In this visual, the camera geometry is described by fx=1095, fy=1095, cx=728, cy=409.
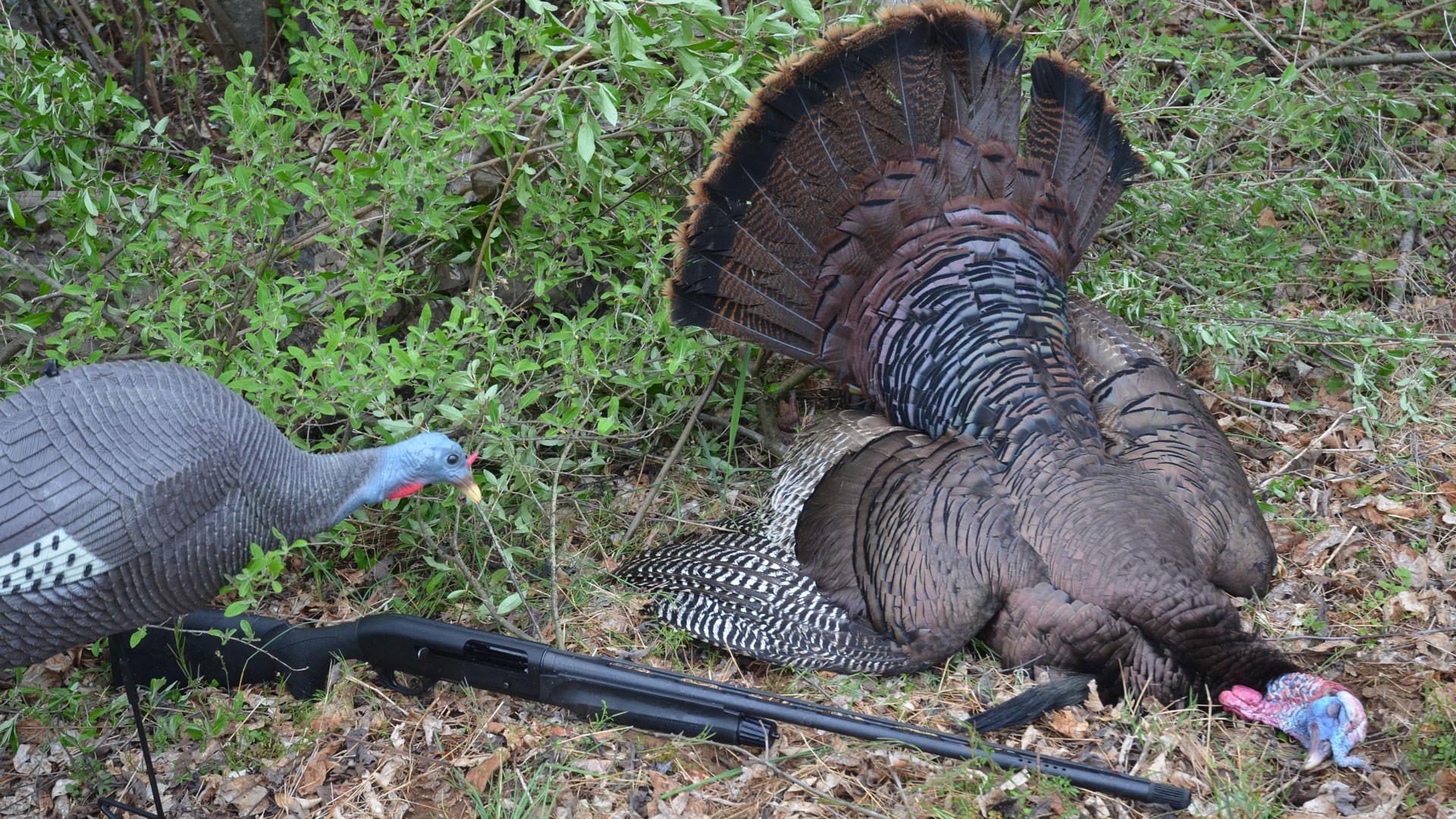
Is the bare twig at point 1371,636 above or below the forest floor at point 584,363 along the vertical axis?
below

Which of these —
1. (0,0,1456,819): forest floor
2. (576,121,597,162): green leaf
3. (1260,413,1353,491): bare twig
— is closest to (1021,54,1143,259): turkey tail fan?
(0,0,1456,819): forest floor

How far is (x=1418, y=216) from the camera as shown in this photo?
5.16 meters

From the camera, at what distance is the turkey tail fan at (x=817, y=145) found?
3.93 meters

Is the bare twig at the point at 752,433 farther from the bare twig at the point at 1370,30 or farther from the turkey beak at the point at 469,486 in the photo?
the bare twig at the point at 1370,30

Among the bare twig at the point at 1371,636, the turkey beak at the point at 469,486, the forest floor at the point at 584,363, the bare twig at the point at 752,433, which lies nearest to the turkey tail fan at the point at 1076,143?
the forest floor at the point at 584,363

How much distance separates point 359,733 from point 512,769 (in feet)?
1.82

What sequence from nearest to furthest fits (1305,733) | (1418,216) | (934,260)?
(1305,733)
(934,260)
(1418,216)

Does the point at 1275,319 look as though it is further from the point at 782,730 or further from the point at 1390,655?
the point at 782,730

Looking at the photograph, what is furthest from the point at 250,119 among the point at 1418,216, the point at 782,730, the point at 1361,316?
the point at 1418,216

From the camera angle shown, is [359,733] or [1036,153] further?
[1036,153]

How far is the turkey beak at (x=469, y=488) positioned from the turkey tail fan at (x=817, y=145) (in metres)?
Result: 1.10

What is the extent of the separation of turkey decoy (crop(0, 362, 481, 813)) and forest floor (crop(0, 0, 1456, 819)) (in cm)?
20

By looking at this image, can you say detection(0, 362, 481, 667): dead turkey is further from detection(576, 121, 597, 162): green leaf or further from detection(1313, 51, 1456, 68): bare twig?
detection(1313, 51, 1456, 68): bare twig

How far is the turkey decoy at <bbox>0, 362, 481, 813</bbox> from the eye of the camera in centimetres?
274
